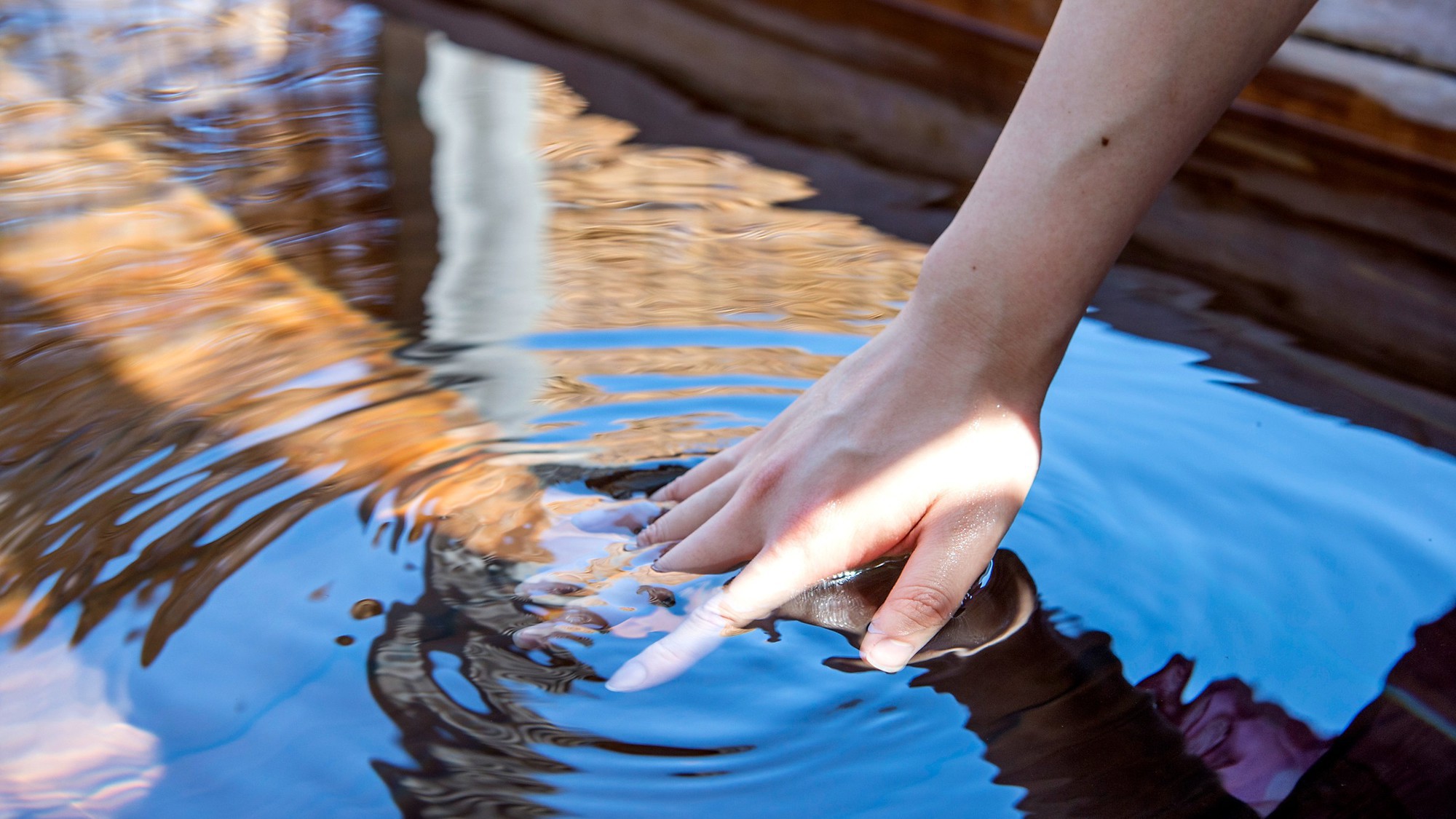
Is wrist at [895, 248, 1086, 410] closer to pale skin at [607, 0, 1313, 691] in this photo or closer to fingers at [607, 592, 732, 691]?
pale skin at [607, 0, 1313, 691]

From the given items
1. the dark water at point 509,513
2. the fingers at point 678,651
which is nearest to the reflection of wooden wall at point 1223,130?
the dark water at point 509,513

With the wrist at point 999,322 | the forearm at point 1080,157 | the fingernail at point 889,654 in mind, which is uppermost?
the forearm at point 1080,157

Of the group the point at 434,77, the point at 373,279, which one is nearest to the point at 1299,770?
the point at 373,279

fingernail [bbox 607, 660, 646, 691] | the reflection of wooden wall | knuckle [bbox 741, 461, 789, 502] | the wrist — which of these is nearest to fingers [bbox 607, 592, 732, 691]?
fingernail [bbox 607, 660, 646, 691]

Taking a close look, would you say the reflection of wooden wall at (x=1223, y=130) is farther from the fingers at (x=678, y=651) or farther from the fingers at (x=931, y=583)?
the fingers at (x=678, y=651)

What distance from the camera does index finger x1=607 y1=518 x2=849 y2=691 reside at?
95cm

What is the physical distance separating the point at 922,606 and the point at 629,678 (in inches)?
9.8

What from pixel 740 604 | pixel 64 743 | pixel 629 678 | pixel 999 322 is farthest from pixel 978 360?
pixel 64 743

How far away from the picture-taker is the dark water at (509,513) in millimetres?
861

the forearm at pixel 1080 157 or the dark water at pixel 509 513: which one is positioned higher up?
the forearm at pixel 1080 157

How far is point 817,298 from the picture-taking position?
4.99ft

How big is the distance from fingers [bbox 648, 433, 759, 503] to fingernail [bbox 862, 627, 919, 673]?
0.87ft

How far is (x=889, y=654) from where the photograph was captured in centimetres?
95

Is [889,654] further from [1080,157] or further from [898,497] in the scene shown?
[1080,157]
